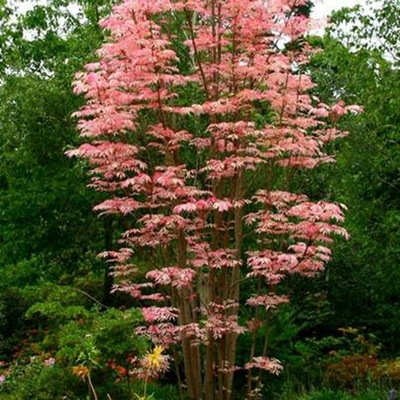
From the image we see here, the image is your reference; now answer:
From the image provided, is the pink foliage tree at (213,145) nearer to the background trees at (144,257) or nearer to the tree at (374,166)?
the background trees at (144,257)

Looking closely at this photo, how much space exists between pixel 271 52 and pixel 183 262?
2079 millimetres

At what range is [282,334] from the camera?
27.0ft

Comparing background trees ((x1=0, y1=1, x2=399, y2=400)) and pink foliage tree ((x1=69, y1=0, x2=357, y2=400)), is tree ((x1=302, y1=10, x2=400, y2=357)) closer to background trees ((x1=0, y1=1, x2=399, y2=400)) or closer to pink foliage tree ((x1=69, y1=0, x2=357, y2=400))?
background trees ((x1=0, y1=1, x2=399, y2=400))

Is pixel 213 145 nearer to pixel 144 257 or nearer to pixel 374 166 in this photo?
pixel 144 257

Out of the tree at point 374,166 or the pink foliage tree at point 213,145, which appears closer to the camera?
the pink foliage tree at point 213,145

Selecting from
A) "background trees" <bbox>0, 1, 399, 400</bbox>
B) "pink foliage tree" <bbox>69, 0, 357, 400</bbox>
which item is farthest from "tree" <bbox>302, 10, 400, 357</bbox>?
"pink foliage tree" <bbox>69, 0, 357, 400</bbox>

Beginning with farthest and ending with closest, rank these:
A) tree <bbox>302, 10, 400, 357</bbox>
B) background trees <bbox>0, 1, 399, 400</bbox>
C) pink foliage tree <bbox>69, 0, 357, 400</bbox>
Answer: tree <bbox>302, 10, 400, 357</bbox>, background trees <bbox>0, 1, 399, 400</bbox>, pink foliage tree <bbox>69, 0, 357, 400</bbox>

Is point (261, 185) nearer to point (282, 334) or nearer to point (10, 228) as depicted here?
point (282, 334)

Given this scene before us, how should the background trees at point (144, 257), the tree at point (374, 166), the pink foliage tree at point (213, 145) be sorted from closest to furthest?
the pink foliage tree at point (213, 145) → the background trees at point (144, 257) → the tree at point (374, 166)

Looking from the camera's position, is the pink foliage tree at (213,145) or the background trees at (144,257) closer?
the pink foliage tree at (213,145)

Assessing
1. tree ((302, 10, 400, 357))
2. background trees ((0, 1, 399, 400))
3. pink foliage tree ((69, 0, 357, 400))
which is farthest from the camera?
tree ((302, 10, 400, 357))

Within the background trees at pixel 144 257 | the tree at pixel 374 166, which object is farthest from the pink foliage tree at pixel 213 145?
the tree at pixel 374 166

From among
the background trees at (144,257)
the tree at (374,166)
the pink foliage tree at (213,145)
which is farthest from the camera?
the tree at (374,166)

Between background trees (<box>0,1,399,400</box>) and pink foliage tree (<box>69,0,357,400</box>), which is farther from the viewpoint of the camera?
background trees (<box>0,1,399,400</box>)
